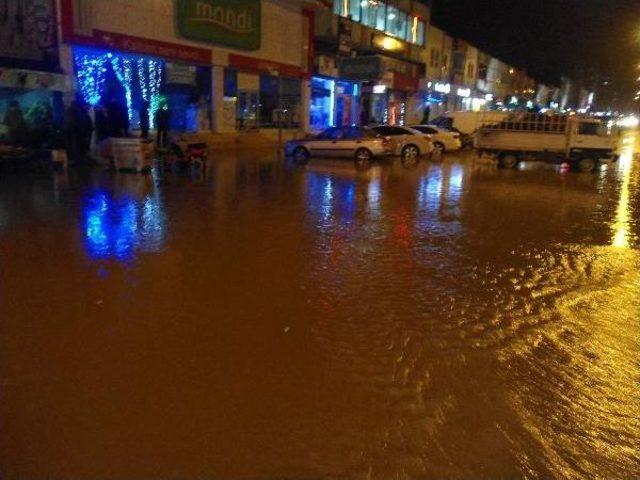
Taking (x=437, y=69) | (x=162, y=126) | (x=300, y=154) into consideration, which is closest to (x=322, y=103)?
(x=300, y=154)

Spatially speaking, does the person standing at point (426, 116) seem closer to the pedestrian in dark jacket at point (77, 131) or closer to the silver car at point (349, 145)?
the silver car at point (349, 145)

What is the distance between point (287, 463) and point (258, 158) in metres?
20.9

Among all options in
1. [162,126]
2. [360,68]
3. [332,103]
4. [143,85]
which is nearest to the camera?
[162,126]

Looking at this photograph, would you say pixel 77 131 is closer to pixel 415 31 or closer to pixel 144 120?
pixel 144 120

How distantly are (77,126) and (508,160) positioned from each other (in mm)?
16632

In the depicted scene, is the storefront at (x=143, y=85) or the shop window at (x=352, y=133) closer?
the storefront at (x=143, y=85)

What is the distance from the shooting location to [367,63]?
3522 cm

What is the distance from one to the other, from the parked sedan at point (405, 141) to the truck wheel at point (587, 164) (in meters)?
6.53

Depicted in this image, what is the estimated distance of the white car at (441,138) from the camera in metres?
28.1

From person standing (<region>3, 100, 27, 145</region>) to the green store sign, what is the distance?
9.50 m

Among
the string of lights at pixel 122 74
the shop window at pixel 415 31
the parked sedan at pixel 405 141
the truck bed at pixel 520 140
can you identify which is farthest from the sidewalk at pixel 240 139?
the shop window at pixel 415 31

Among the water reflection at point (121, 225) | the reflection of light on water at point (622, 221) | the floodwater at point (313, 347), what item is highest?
the reflection of light on water at point (622, 221)

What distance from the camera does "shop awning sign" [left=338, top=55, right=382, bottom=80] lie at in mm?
34969

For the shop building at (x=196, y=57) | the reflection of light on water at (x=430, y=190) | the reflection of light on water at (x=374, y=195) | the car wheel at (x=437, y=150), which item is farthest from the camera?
the car wheel at (x=437, y=150)
